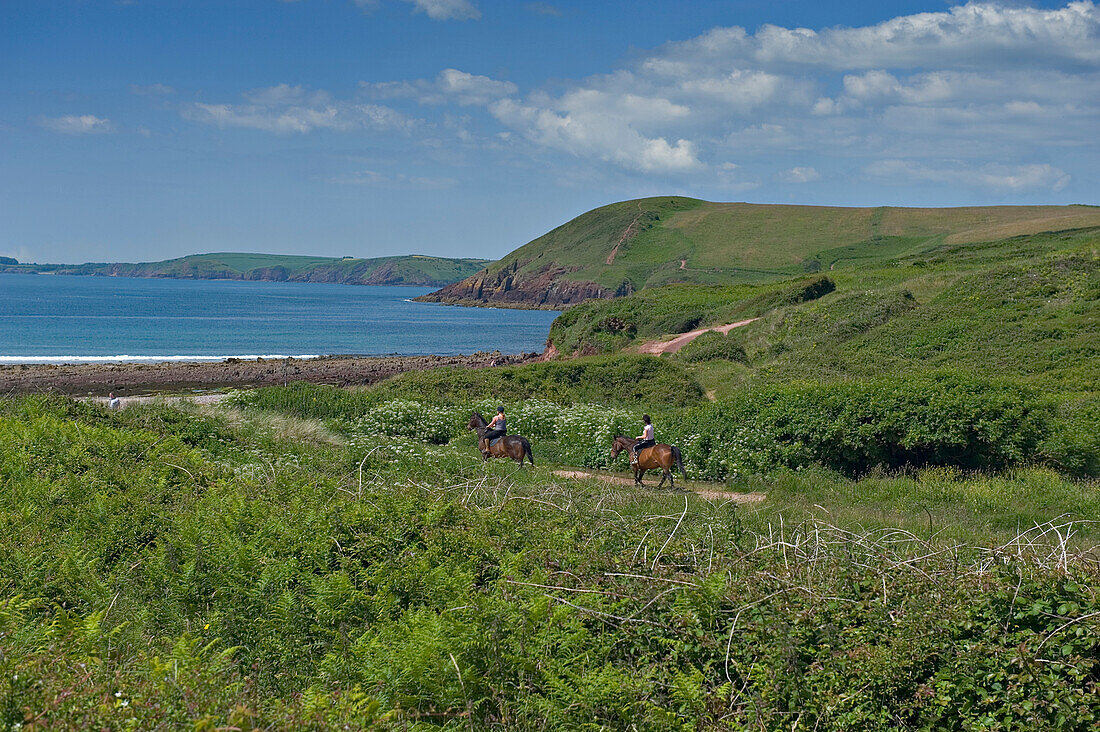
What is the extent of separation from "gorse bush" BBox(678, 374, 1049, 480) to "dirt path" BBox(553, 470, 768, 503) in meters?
1.58

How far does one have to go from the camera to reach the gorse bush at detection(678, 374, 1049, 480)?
52.0 feet

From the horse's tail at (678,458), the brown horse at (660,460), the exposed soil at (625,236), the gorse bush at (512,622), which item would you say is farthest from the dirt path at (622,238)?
the gorse bush at (512,622)

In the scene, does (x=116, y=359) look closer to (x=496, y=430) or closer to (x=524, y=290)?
(x=496, y=430)

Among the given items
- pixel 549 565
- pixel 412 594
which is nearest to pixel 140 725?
pixel 412 594

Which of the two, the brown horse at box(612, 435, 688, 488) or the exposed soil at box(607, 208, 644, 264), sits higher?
the exposed soil at box(607, 208, 644, 264)

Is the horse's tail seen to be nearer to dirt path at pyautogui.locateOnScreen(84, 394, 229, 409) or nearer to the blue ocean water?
dirt path at pyautogui.locateOnScreen(84, 394, 229, 409)

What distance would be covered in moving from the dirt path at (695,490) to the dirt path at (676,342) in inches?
841

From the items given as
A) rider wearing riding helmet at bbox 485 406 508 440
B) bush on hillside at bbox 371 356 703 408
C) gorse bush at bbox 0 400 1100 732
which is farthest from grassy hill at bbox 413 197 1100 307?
gorse bush at bbox 0 400 1100 732

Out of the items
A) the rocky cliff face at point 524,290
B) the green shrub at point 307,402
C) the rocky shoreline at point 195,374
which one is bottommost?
the rocky shoreline at point 195,374

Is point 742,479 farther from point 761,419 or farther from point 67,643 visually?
point 67,643

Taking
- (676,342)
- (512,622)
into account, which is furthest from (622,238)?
(512,622)

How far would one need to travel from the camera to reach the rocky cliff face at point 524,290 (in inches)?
6319

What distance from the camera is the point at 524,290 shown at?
176m

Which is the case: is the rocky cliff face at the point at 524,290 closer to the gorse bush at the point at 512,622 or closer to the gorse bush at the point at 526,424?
the gorse bush at the point at 526,424
